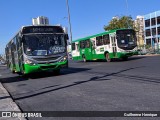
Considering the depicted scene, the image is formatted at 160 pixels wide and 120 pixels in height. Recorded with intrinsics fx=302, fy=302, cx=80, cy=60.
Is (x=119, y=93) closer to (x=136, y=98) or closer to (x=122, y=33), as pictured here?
(x=136, y=98)

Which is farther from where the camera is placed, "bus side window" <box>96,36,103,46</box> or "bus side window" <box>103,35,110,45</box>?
"bus side window" <box>96,36,103,46</box>

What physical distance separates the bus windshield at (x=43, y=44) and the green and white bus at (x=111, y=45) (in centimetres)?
1076

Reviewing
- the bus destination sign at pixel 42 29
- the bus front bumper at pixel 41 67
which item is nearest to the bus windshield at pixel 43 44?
the bus destination sign at pixel 42 29

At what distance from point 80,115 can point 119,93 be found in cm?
279

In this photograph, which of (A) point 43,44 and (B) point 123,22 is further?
(B) point 123,22

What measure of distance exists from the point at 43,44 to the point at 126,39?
12731 millimetres

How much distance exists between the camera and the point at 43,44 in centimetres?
1761

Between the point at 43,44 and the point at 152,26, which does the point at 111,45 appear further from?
the point at 152,26

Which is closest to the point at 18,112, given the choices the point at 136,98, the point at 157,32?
the point at 136,98

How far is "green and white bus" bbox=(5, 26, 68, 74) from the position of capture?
17312 mm

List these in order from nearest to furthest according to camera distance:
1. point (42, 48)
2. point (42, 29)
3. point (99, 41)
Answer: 1. point (42, 48)
2. point (42, 29)
3. point (99, 41)

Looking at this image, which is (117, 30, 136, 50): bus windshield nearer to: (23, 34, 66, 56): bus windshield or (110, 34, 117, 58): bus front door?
(110, 34, 117, 58): bus front door

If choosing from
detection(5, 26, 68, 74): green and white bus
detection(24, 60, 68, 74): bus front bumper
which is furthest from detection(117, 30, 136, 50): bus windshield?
detection(24, 60, 68, 74): bus front bumper

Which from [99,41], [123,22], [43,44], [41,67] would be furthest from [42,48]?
[123,22]
